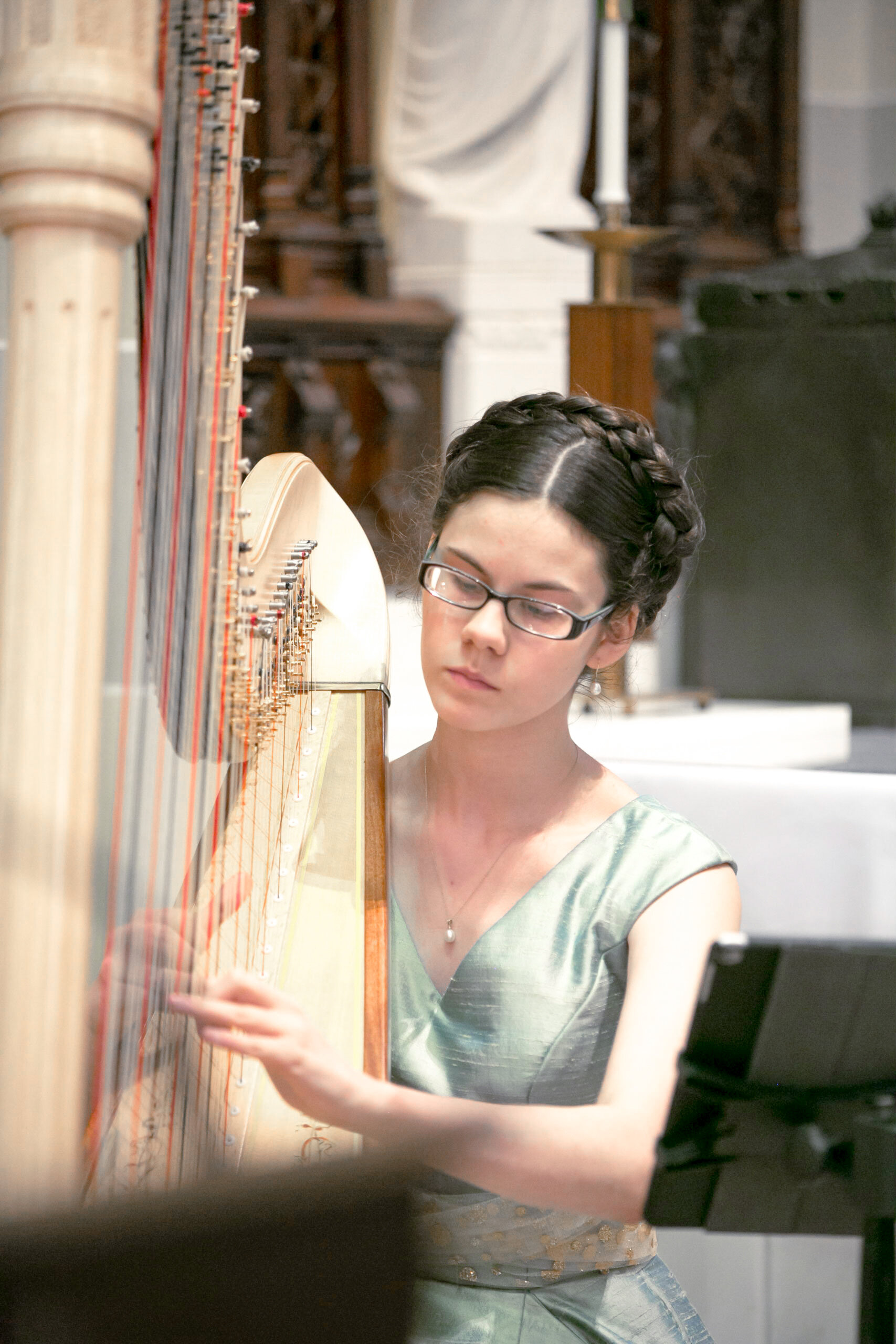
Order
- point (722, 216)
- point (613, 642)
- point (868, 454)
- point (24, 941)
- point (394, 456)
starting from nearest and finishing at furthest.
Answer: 1. point (24, 941)
2. point (613, 642)
3. point (868, 454)
4. point (394, 456)
5. point (722, 216)

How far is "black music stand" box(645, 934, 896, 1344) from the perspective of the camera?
1.00 m

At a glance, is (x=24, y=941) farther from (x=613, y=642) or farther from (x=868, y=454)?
(x=868, y=454)

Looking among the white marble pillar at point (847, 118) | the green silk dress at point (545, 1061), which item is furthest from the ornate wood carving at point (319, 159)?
the green silk dress at point (545, 1061)

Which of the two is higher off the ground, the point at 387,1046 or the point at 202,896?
the point at 202,896

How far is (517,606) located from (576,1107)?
45 cm

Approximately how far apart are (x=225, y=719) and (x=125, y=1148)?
36cm

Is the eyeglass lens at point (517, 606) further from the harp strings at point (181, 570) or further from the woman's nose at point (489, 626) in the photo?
the harp strings at point (181, 570)

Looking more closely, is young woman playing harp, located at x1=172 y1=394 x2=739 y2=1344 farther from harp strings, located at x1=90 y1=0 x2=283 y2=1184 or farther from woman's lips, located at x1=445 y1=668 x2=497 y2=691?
harp strings, located at x1=90 y1=0 x2=283 y2=1184

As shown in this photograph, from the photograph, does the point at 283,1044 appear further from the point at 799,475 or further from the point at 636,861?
the point at 799,475

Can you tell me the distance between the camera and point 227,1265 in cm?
53

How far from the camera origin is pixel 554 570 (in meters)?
1.38

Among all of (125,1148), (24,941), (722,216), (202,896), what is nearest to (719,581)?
(722,216)

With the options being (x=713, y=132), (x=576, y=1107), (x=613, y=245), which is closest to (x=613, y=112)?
(x=613, y=245)

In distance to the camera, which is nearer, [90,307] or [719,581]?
[90,307]
